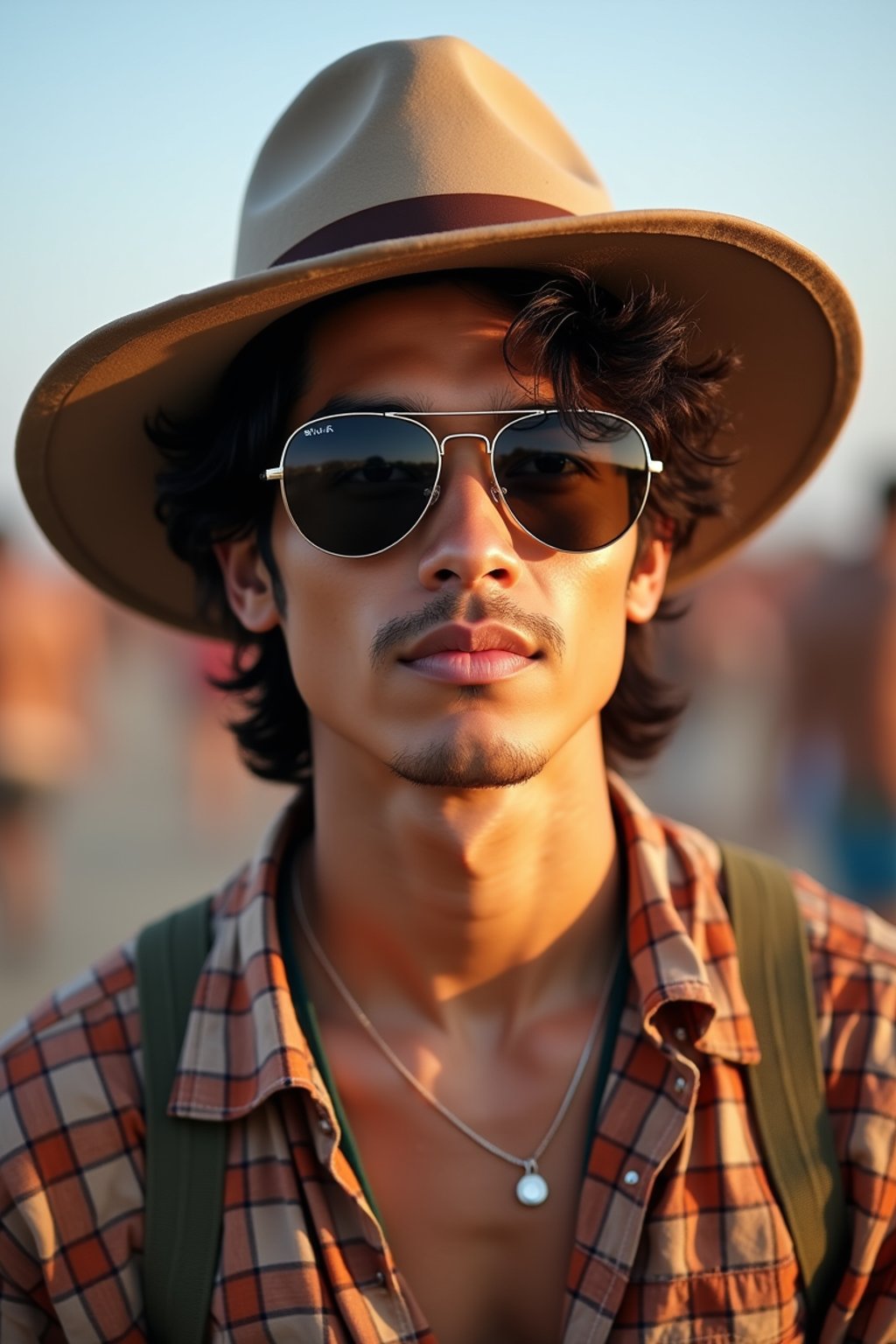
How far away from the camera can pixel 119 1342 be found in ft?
8.13

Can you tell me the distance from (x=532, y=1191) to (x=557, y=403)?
1.39m

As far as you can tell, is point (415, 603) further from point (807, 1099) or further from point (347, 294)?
point (807, 1099)

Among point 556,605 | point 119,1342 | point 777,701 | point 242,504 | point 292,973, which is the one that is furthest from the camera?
point 777,701

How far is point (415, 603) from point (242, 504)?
64cm

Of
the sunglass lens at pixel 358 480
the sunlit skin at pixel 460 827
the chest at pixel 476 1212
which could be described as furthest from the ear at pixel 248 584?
the chest at pixel 476 1212

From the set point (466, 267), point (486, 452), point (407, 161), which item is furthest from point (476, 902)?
point (407, 161)

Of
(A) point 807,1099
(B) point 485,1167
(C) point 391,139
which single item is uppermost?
(C) point 391,139

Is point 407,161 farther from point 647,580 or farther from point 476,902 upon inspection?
point 476,902

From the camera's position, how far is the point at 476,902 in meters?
2.88

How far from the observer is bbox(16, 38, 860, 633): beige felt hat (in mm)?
2525

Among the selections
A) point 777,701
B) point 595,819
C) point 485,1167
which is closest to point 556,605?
point 595,819

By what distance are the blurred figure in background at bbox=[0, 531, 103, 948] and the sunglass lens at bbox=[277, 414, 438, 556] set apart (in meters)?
5.64

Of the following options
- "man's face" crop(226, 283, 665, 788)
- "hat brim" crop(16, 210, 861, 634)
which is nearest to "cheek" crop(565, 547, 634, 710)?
"man's face" crop(226, 283, 665, 788)

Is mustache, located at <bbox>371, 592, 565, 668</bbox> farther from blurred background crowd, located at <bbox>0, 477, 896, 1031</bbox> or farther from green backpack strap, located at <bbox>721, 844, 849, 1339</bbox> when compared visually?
blurred background crowd, located at <bbox>0, 477, 896, 1031</bbox>
